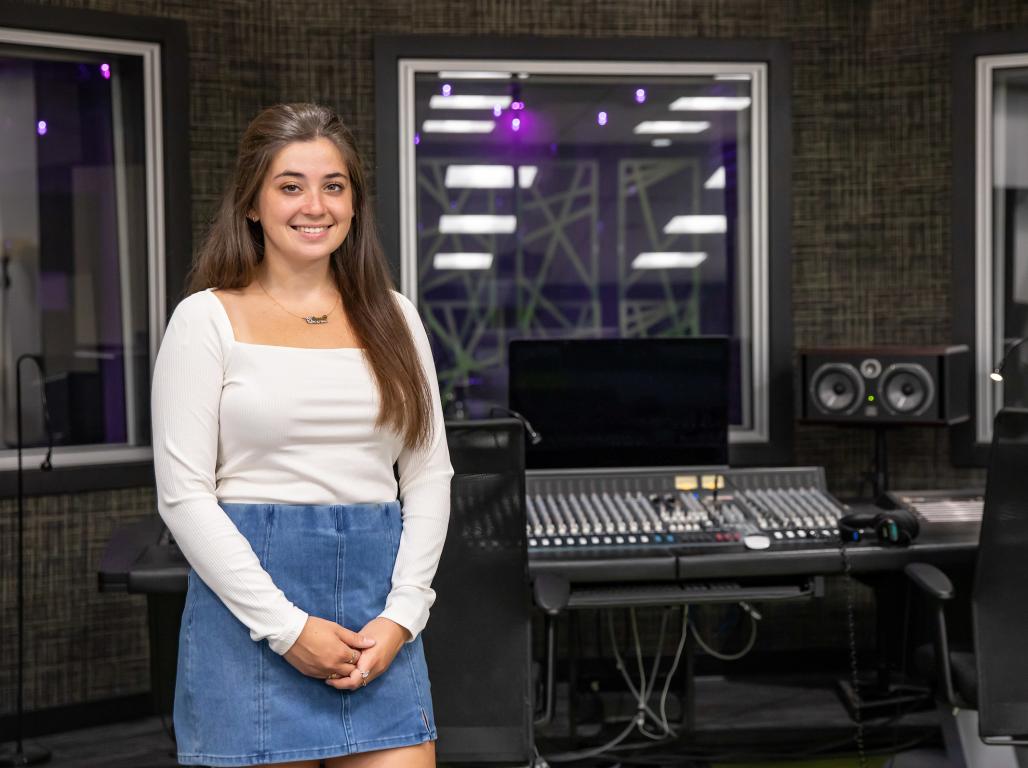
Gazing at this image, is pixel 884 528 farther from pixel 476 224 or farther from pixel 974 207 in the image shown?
pixel 476 224

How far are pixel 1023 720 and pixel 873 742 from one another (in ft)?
3.26

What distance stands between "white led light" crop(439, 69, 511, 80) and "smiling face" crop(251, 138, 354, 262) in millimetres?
2327

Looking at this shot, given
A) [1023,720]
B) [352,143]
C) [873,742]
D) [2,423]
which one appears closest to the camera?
[352,143]

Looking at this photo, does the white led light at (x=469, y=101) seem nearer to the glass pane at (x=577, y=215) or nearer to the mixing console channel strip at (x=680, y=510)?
the glass pane at (x=577, y=215)

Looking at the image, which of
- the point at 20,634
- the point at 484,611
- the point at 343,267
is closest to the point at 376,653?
the point at 343,267

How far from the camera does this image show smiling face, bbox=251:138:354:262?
1.62 meters

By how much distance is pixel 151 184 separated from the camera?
12.3ft

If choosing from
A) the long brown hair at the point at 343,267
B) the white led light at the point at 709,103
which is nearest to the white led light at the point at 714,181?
the white led light at the point at 709,103

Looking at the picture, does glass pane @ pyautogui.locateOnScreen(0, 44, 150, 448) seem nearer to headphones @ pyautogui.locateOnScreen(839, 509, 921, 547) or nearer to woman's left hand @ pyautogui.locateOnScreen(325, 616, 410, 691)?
headphones @ pyautogui.locateOnScreen(839, 509, 921, 547)

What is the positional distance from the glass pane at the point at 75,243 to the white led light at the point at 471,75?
3.27 ft

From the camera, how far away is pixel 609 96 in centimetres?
398

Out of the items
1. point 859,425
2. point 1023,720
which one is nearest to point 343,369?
point 1023,720

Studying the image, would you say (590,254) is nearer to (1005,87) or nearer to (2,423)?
(1005,87)

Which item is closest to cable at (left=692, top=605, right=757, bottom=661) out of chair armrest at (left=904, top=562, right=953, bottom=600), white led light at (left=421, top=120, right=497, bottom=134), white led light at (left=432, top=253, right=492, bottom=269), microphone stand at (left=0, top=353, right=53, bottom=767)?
chair armrest at (left=904, top=562, right=953, bottom=600)
